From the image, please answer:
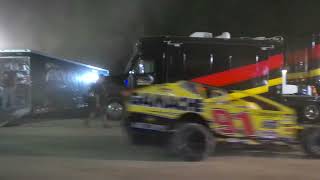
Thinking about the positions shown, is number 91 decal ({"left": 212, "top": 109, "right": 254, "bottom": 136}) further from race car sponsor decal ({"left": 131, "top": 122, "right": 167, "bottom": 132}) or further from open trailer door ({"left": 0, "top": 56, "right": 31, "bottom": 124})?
open trailer door ({"left": 0, "top": 56, "right": 31, "bottom": 124})

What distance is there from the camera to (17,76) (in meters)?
18.2

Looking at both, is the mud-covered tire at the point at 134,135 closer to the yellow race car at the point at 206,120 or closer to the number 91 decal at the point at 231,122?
the yellow race car at the point at 206,120

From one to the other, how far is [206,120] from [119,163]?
1739 millimetres

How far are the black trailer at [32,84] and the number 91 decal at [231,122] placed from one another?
30.3 ft

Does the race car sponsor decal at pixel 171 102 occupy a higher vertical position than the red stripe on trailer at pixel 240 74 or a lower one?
lower

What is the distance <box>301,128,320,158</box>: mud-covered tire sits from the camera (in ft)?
34.9

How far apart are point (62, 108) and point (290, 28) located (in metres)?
10.9

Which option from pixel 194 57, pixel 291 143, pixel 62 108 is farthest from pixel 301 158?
pixel 62 108

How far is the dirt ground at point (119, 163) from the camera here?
352 inches

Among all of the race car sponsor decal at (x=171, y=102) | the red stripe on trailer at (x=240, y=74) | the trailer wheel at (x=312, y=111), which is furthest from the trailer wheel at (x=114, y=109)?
the race car sponsor decal at (x=171, y=102)

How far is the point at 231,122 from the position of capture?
33.9ft

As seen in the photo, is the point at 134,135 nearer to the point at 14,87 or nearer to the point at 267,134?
the point at 267,134

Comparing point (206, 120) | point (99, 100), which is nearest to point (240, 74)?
point (206, 120)

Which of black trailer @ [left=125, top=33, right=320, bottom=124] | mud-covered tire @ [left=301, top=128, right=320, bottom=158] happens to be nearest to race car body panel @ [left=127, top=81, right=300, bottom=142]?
mud-covered tire @ [left=301, top=128, right=320, bottom=158]
